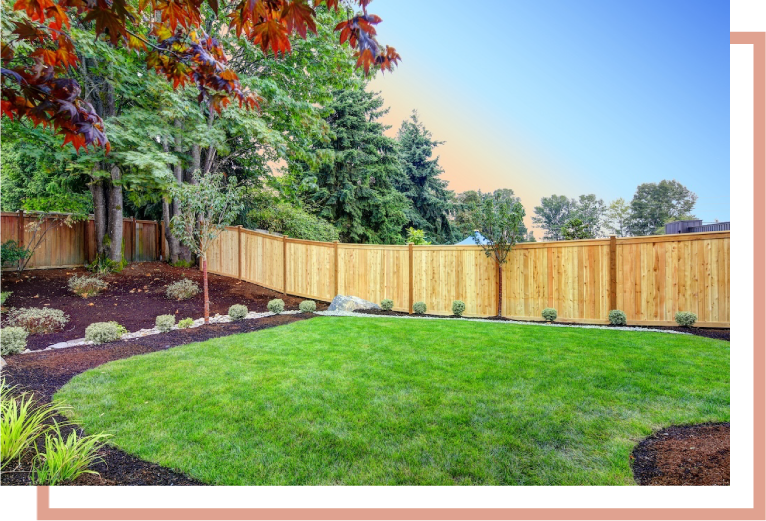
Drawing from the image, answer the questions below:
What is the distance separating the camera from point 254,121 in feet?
25.5

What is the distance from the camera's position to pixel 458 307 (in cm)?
715

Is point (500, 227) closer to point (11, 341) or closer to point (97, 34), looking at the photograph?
point (97, 34)

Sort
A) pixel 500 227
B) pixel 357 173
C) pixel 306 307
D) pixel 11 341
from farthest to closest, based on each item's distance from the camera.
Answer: pixel 357 173 → pixel 306 307 → pixel 500 227 → pixel 11 341

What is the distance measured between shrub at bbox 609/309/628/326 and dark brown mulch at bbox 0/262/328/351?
542 centimetres

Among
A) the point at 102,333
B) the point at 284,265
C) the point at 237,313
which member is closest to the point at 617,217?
the point at 284,265

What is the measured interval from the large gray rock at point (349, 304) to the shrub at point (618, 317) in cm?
418

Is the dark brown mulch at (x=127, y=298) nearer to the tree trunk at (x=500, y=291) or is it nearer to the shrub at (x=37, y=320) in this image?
the shrub at (x=37, y=320)

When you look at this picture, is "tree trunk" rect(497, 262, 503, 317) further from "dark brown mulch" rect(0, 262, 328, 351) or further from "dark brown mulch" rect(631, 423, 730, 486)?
"dark brown mulch" rect(631, 423, 730, 486)

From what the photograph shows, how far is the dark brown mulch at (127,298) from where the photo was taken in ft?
19.3

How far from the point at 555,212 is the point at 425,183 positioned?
1522 centimetres

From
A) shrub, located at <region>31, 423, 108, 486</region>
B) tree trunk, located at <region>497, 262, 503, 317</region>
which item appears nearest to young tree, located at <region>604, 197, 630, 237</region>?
tree trunk, located at <region>497, 262, 503, 317</region>

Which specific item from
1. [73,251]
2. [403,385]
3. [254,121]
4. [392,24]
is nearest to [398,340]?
[403,385]

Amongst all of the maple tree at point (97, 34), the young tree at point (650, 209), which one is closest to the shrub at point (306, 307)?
the maple tree at point (97, 34)

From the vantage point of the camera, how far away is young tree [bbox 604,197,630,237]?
18.3 m
